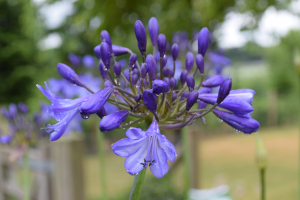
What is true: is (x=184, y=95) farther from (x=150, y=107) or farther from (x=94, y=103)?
(x=94, y=103)

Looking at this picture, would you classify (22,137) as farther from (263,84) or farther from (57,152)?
(263,84)

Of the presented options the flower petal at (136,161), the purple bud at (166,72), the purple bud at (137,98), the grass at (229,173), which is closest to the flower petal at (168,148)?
the flower petal at (136,161)

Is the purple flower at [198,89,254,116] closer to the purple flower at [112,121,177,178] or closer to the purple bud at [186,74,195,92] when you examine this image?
the purple bud at [186,74,195,92]

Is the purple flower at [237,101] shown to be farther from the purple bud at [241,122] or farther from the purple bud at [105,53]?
the purple bud at [105,53]

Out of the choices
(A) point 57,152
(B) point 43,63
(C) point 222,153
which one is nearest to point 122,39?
(A) point 57,152

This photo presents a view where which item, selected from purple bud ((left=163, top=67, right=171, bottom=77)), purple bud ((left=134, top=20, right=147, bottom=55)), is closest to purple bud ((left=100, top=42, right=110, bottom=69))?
purple bud ((left=134, top=20, right=147, bottom=55))
